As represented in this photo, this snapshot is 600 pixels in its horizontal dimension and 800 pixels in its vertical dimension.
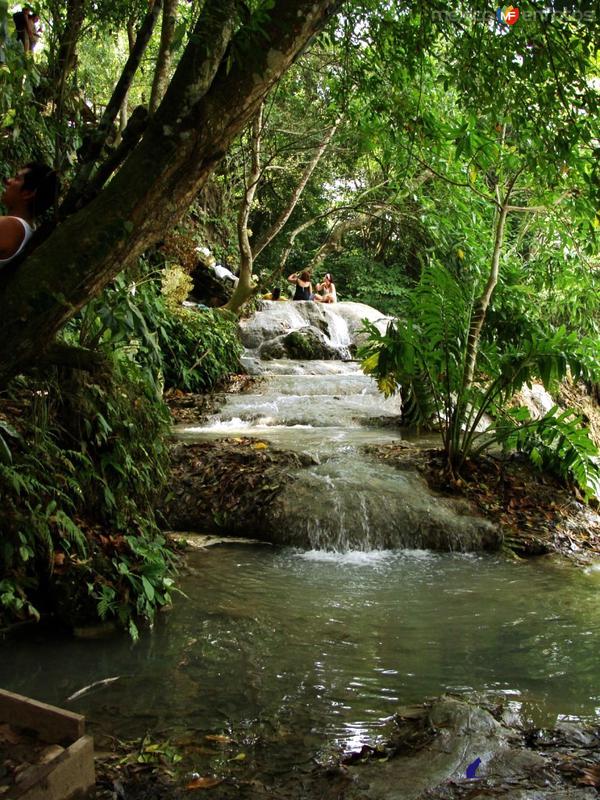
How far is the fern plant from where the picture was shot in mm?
6082

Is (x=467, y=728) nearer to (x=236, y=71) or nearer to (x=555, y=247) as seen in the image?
(x=236, y=71)

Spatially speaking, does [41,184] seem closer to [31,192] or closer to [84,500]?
[31,192]

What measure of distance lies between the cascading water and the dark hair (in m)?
3.35

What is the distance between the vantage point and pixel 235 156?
17.0 m

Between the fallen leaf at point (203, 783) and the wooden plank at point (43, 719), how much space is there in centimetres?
46

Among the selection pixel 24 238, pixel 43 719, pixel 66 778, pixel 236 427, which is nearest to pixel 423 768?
pixel 66 778

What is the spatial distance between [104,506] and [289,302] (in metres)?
13.8

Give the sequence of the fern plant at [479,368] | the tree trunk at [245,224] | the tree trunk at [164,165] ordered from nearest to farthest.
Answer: the tree trunk at [164,165] < the fern plant at [479,368] < the tree trunk at [245,224]

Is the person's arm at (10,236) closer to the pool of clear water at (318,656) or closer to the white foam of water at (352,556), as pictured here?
the pool of clear water at (318,656)

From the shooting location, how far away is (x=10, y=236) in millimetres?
3215

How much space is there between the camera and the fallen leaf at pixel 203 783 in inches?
90.7

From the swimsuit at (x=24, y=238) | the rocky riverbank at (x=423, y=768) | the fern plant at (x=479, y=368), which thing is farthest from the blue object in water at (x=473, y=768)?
the fern plant at (x=479, y=368)

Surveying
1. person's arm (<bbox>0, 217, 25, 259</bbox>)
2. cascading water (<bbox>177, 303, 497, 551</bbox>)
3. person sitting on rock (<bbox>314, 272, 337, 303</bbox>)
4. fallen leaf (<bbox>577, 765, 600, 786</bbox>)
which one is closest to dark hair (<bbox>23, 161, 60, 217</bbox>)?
person's arm (<bbox>0, 217, 25, 259</bbox>)

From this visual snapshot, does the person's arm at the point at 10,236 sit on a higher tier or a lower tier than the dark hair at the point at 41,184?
lower
